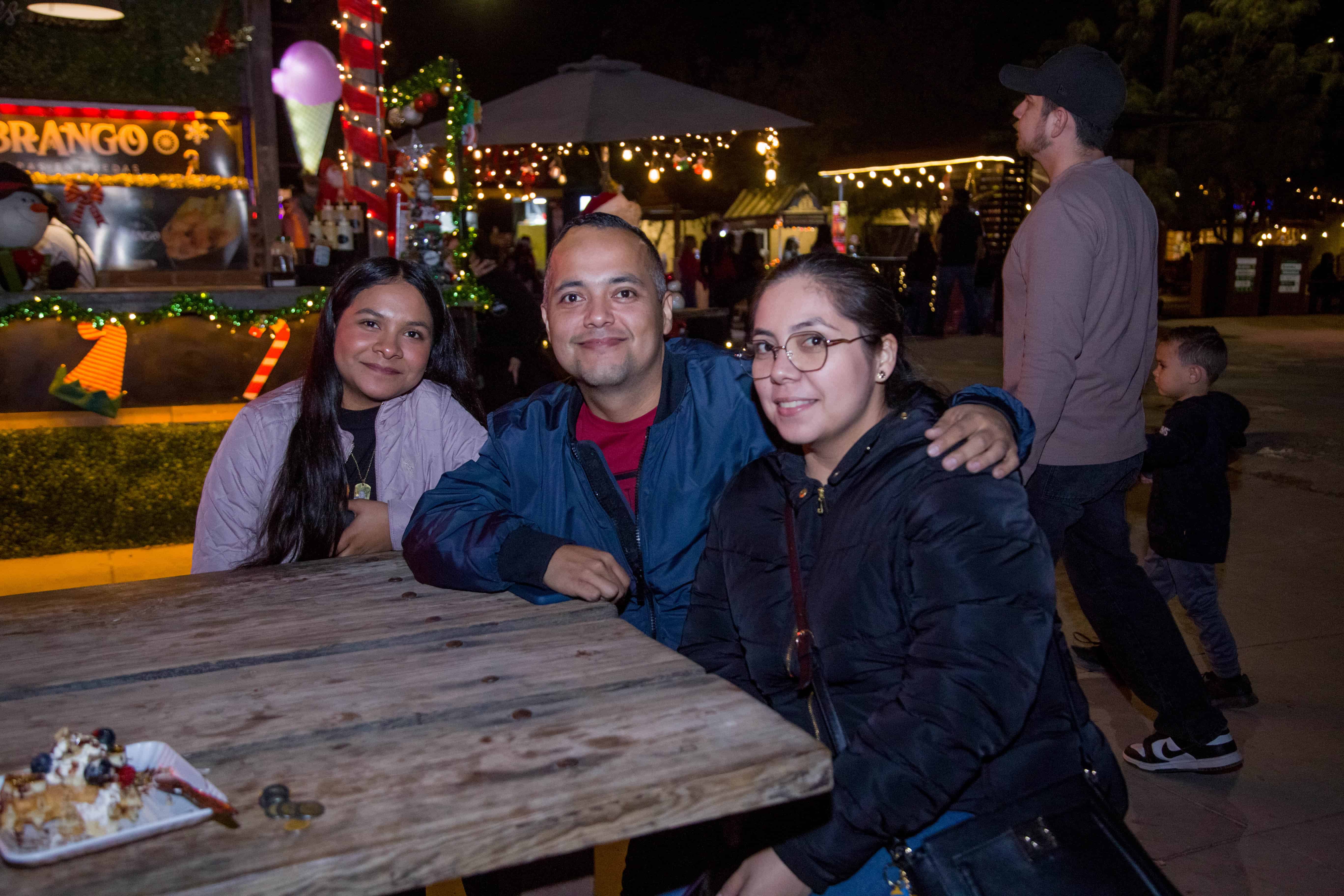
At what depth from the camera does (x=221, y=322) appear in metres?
6.69

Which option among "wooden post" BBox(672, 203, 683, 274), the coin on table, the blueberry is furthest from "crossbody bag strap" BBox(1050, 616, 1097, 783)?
"wooden post" BBox(672, 203, 683, 274)

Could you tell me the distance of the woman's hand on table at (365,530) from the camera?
3135mm

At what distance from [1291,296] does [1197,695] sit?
2414 cm

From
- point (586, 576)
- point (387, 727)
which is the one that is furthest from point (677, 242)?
point (387, 727)

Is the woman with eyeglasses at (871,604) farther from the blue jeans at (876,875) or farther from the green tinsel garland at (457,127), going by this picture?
the green tinsel garland at (457,127)

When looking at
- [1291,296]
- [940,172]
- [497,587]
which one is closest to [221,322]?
[497,587]

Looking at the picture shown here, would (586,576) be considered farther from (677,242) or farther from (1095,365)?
(677,242)

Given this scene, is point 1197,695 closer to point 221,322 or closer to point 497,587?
point 497,587

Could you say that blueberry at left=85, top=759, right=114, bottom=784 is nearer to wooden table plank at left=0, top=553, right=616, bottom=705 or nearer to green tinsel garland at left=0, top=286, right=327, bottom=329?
wooden table plank at left=0, top=553, right=616, bottom=705

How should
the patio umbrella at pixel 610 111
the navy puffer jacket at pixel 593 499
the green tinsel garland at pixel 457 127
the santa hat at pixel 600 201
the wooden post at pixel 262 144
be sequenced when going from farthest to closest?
1. the wooden post at pixel 262 144
2. the patio umbrella at pixel 610 111
3. the green tinsel garland at pixel 457 127
4. the santa hat at pixel 600 201
5. the navy puffer jacket at pixel 593 499

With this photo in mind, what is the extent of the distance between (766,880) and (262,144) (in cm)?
1261

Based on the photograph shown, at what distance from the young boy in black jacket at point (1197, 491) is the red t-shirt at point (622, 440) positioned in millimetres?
2294

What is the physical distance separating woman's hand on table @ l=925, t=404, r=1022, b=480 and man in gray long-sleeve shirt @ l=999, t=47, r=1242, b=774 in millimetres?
1395

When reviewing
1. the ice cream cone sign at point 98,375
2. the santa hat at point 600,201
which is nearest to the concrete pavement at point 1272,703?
the santa hat at point 600,201
